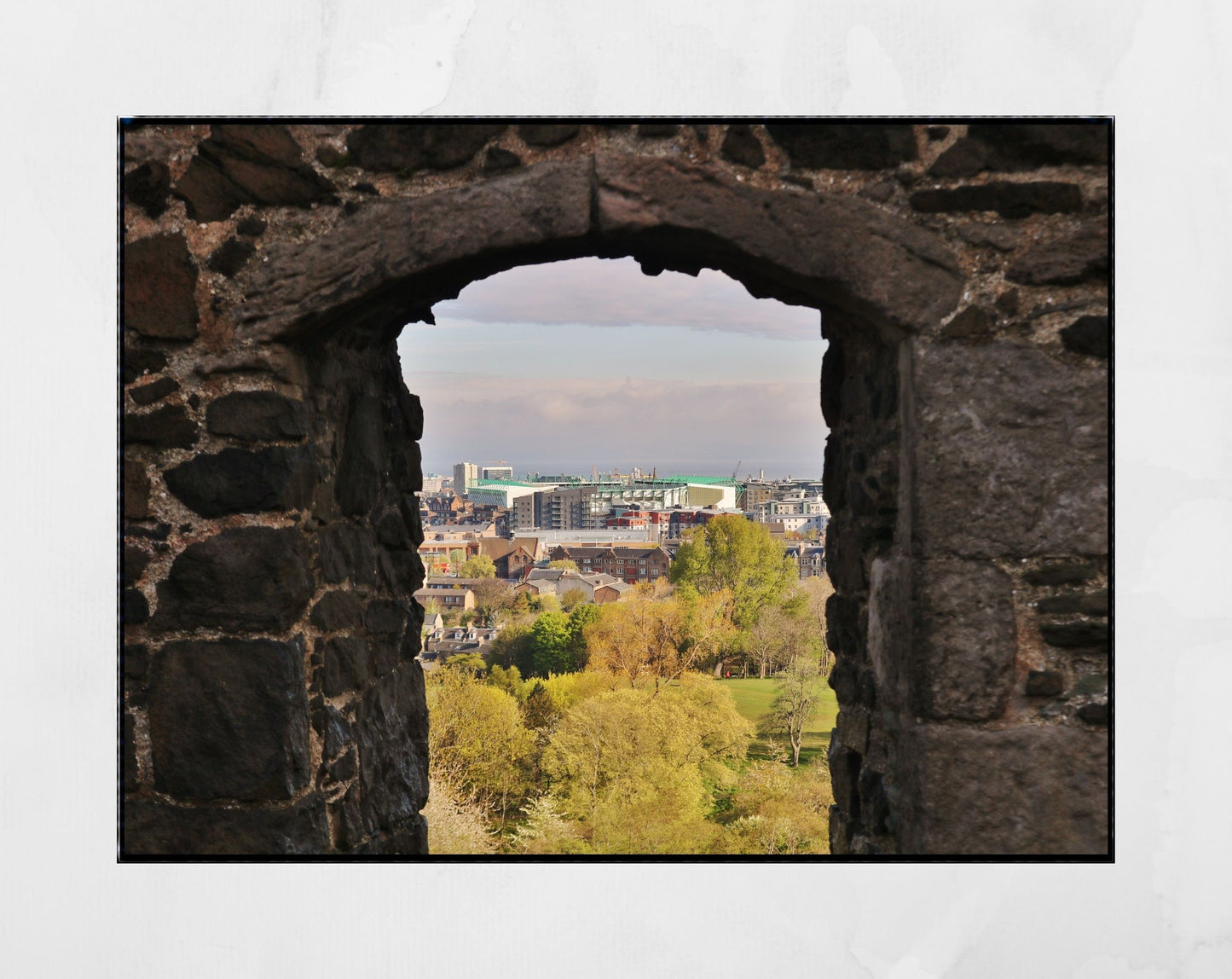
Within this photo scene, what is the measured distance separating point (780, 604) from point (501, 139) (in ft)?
105

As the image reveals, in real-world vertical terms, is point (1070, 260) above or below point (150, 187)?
below

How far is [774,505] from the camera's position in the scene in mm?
28938

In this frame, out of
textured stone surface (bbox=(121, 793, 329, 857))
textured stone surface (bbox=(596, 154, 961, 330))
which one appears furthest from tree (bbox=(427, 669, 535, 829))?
textured stone surface (bbox=(596, 154, 961, 330))

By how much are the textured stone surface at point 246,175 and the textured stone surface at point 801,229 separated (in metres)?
0.73

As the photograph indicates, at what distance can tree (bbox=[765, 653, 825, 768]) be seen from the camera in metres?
29.6

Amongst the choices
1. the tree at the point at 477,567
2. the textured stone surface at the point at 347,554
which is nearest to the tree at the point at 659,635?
the tree at the point at 477,567

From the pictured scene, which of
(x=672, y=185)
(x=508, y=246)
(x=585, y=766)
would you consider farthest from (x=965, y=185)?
(x=585, y=766)

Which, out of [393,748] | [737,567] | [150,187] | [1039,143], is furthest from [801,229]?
[737,567]

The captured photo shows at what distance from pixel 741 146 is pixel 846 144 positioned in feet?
0.81

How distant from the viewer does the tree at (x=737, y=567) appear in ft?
111

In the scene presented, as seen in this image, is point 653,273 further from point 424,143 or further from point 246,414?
point 246,414

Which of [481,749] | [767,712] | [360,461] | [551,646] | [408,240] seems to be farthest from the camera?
[551,646]

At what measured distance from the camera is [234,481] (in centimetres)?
240

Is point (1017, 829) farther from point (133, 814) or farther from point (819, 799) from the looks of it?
point (819, 799)
